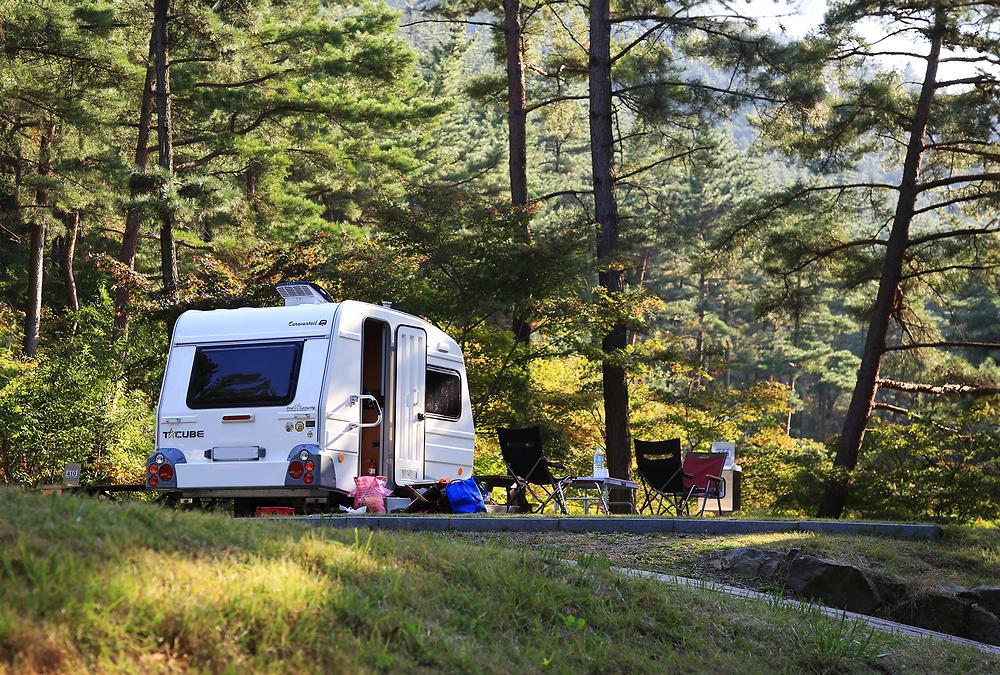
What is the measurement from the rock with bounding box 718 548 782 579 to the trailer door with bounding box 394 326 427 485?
15.1ft

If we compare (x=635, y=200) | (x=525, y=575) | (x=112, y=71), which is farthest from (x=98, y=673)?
(x=635, y=200)

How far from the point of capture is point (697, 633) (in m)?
5.60

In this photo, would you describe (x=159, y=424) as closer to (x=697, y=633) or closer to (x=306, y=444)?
(x=306, y=444)

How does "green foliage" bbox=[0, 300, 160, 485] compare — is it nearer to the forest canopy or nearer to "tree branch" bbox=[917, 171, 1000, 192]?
the forest canopy

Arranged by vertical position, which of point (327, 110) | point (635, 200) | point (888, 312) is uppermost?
point (635, 200)

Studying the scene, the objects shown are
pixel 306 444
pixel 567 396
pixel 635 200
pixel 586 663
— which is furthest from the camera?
pixel 635 200

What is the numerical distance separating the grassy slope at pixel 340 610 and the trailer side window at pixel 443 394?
628 cm

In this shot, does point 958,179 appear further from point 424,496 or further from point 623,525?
point 623,525

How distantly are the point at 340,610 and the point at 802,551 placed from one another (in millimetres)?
4770

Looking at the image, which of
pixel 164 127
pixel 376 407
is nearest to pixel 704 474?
pixel 376 407

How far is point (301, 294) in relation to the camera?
1229 centimetres

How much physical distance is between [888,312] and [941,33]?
4138mm

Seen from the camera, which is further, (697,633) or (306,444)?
(306,444)

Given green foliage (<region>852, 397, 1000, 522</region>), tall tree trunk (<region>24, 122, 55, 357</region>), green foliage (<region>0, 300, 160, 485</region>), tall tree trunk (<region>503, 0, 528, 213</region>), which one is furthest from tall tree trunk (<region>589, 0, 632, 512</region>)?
tall tree trunk (<region>24, 122, 55, 357</region>)
